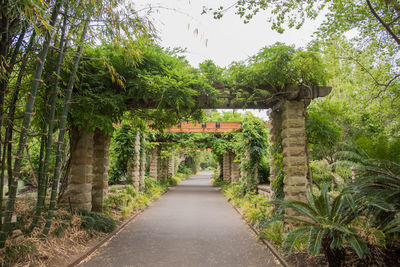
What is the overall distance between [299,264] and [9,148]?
170 inches

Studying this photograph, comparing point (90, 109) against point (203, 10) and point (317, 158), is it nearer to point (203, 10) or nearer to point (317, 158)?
point (203, 10)

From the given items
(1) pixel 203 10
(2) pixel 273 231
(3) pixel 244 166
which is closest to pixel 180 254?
(2) pixel 273 231

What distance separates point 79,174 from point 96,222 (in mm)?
1020

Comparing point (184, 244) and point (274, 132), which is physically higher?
point (274, 132)

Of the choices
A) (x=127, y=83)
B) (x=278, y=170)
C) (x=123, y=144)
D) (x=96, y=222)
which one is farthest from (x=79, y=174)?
(x=123, y=144)

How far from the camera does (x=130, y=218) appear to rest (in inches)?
273

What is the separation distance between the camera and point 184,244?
16.2 ft

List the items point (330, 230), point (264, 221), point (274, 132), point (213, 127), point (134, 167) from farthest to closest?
1. point (213, 127)
2. point (134, 167)
3. point (274, 132)
4. point (264, 221)
5. point (330, 230)

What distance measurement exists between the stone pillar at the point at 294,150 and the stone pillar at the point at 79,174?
158 inches

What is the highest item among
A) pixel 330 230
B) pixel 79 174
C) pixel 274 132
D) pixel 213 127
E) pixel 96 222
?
pixel 213 127

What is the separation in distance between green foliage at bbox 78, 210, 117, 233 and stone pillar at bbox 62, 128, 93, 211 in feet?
0.72

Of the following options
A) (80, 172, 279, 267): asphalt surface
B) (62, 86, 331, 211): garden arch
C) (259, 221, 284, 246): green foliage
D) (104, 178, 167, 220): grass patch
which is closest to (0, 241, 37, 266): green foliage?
(80, 172, 279, 267): asphalt surface

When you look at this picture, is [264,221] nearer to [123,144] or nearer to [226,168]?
[123,144]

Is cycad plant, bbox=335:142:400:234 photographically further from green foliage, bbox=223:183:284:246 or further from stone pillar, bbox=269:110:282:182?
stone pillar, bbox=269:110:282:182
